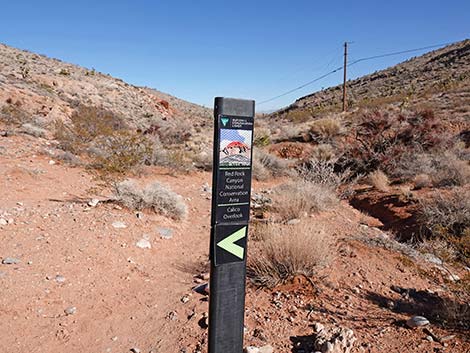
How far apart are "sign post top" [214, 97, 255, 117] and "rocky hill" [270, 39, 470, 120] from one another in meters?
22.9

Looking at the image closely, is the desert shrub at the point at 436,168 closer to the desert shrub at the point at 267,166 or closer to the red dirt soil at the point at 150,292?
the desert shrub at the point at 267,166

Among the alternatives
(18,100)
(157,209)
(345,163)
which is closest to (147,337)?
(157,209)

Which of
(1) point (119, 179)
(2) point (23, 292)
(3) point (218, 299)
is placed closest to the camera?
(3) point (218, 299)

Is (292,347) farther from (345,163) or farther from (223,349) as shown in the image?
(345,163)

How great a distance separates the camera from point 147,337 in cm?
308

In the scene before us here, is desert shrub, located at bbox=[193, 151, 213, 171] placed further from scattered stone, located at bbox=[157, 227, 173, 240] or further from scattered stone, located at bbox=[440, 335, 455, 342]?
scattered stone, located at bbox=[440, 335, 455, 342]

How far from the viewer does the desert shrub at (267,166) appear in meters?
10.6

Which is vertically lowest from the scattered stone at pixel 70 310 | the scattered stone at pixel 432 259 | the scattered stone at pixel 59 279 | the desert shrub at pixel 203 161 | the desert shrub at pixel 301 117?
the scattered stone at pixel 70 310

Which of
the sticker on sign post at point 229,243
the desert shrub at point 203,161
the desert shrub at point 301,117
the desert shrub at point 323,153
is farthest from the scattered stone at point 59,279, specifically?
the desert shrub at point 301,117

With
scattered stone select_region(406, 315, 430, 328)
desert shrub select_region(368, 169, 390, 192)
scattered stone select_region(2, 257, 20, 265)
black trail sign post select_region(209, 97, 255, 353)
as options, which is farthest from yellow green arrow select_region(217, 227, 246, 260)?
desert shrub select_region(368, 169, 390, 192)

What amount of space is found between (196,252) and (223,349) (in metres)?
2.80

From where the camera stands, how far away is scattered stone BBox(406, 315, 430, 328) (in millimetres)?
3123

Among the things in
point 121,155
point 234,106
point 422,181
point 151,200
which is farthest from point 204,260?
point 422,181

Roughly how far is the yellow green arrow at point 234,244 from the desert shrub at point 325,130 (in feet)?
42.1
